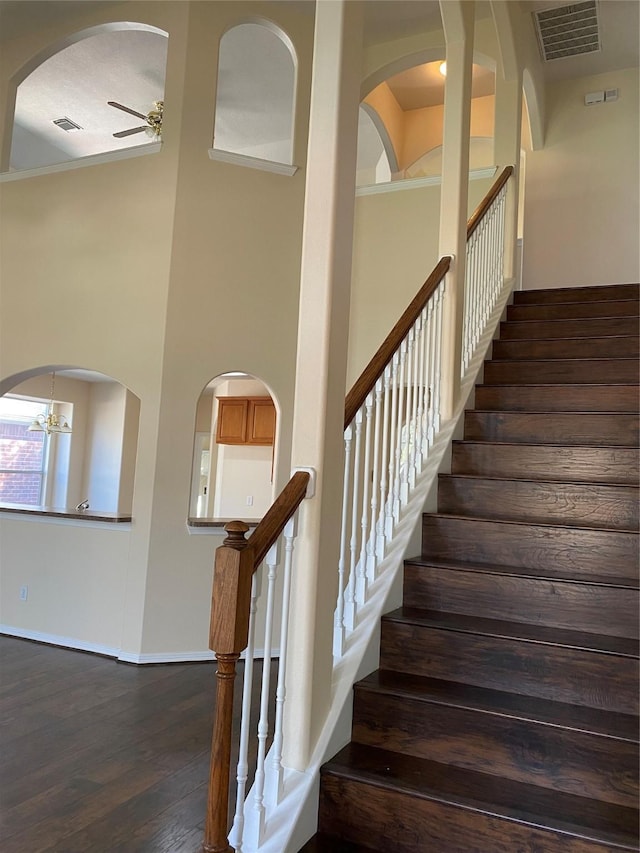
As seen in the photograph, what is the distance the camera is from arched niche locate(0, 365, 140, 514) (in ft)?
27.2

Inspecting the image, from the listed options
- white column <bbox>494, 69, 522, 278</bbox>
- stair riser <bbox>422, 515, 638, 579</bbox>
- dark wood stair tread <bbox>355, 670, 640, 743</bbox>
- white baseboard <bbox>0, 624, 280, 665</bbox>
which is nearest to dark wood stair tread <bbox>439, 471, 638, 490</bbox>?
stair riser <bbox>422, 515, 638, 579</bbox>

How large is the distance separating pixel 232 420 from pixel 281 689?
255 inches

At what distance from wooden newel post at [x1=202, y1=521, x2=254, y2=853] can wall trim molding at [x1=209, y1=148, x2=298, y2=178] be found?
3733 millimetres

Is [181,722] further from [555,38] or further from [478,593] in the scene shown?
[555,38]

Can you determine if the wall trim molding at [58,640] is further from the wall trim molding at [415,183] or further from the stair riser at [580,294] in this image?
the wall trim molding at [415,183]

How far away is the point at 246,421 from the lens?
7855 mm

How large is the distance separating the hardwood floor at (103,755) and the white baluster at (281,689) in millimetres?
639

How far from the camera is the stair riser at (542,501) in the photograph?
2287mm

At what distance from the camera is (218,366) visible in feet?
14.3

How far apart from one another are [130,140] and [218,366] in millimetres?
4030

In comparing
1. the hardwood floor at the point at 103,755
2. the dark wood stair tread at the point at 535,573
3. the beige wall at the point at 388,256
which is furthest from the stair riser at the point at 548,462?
the beige wall at the point at 388,256

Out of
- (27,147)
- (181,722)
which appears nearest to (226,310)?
Answer: (181,722)

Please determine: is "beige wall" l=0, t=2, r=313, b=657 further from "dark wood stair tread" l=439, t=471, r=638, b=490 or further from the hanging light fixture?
the hanging light fixture

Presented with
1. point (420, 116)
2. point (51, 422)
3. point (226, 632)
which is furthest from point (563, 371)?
point (51, 422)
